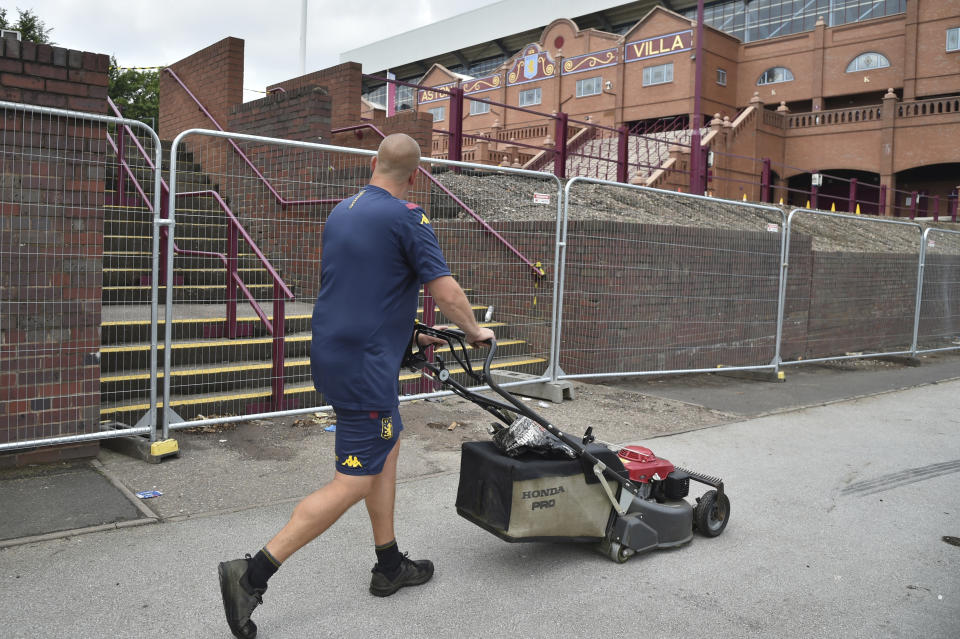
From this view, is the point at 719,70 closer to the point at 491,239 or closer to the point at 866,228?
the point at 866,228

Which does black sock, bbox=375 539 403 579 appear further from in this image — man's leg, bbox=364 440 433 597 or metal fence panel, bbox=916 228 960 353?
metal fence panel, bbox=916 228 960 353

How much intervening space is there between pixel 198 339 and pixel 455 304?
151 inches

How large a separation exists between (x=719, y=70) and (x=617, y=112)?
16.9 feet

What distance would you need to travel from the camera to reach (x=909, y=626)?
3.18 m

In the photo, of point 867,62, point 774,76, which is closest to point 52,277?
point 867,62

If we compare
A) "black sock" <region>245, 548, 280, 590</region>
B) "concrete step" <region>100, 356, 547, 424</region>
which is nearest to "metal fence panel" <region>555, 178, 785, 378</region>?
"concrete step" <region>100, 356, 547, 424</region>

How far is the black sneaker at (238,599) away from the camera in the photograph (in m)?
2.84

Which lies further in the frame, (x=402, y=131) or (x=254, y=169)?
(x=402, y=131)

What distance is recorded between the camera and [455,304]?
310 centimetres

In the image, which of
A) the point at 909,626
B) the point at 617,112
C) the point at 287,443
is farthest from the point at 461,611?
the point at 617,112

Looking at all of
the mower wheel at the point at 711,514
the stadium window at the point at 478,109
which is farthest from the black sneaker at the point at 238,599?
the stadium window at the point at 478,109

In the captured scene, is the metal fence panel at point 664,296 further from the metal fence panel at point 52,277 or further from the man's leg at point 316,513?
the man's leg at point 316,513

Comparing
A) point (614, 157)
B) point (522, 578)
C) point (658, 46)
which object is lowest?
point (522, 578)

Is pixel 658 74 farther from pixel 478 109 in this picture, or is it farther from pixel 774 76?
pixel 478 109
